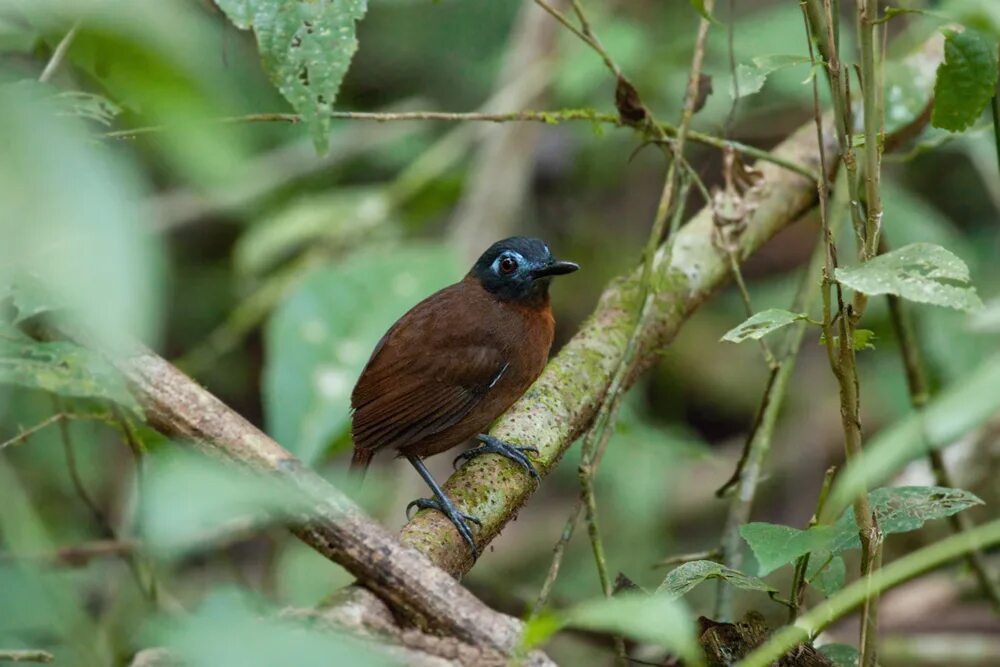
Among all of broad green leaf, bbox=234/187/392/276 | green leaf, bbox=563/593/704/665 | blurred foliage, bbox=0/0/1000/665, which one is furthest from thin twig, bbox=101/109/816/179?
broad green leaf, bbox=234/187/392/276

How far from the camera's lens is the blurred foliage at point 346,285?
662 mm

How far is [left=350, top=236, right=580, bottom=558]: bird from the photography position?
3016 mm

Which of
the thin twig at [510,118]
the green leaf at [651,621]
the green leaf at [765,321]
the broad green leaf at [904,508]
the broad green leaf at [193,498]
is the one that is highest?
the thin twig at [510,118]

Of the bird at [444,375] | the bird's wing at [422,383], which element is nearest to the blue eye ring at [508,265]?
the bird at [444,375]

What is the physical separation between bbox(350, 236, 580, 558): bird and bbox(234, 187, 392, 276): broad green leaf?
5.11 ft

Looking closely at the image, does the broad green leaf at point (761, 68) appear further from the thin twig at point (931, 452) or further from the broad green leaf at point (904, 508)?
the thin twig at point (931, 452)

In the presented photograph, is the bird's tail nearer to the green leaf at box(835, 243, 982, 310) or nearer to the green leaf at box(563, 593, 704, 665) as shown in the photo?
the green leaf at box(835, 243, 982, 310)

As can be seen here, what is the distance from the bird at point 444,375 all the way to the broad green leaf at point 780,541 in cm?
116

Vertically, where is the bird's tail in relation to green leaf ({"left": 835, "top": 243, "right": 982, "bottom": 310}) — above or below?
below

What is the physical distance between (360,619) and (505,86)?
3833mm

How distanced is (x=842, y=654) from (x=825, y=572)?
0.29m

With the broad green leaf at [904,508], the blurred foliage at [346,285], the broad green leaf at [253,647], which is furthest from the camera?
the broad green leaf at [904,508]

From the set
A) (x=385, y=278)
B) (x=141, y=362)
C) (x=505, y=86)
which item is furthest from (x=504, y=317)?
(x=505, y=86)

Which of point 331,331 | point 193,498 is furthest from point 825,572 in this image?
point 331,331
